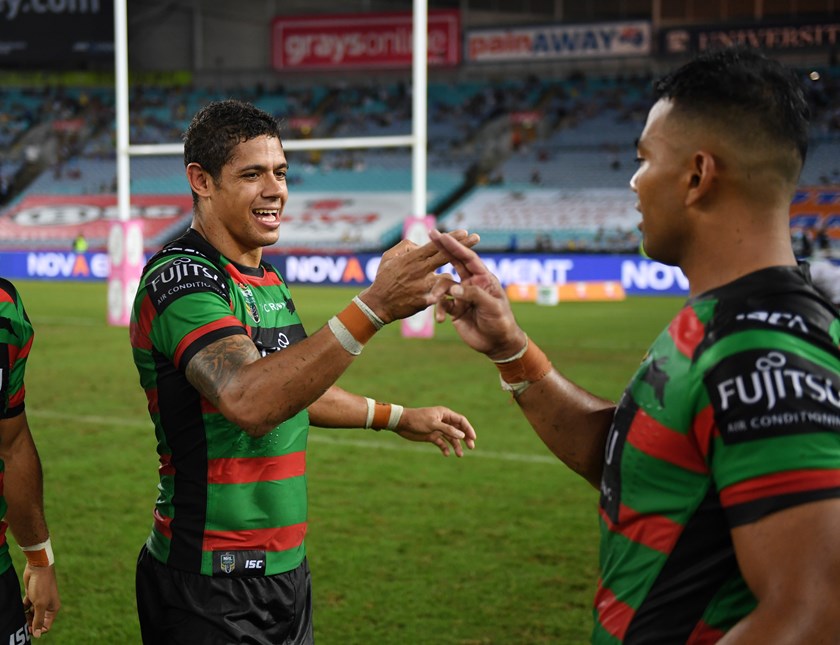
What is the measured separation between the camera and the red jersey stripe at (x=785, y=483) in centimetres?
136

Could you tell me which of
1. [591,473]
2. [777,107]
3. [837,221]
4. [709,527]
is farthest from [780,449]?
[837,221]

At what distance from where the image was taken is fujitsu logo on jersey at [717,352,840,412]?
1.38 meters

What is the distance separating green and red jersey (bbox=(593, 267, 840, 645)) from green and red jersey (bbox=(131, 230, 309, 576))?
1.09 metres

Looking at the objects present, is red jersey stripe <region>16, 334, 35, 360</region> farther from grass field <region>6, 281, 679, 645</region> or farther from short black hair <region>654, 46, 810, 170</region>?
grass field <region>6, 281, 679, 645</region>

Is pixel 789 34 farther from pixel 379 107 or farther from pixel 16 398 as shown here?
pixel 16 398

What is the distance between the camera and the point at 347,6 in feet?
137

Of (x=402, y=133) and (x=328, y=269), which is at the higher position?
(x=402, y=133)

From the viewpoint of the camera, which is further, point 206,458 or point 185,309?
point 206,458

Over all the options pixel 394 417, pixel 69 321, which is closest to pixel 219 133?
pixel 394 417

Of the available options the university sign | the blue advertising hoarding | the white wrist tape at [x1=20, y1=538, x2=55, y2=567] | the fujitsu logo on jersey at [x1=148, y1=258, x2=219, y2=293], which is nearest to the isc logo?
the white wrist tape at [x1=20, y1=538, x2=55, y2=567]

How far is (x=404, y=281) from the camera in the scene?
227 centimetres

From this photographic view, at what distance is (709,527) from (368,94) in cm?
4117

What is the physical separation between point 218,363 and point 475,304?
0.72 m

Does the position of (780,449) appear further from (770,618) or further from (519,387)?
(519,387)
